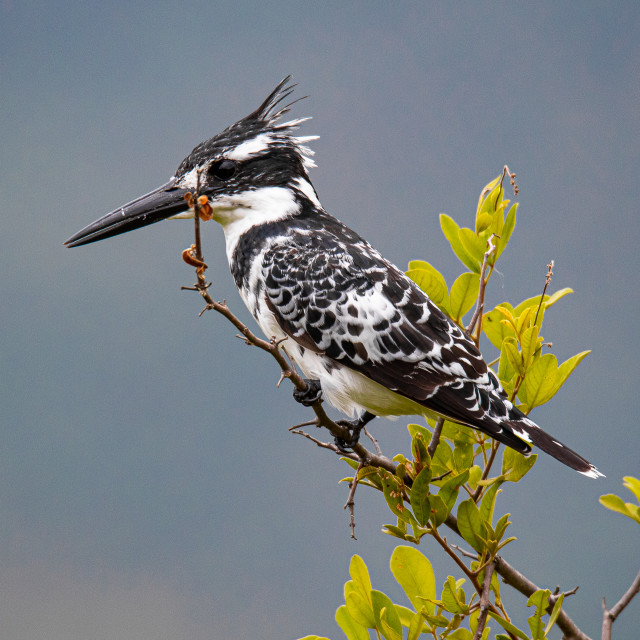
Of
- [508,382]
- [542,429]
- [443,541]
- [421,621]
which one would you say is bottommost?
[421,621]

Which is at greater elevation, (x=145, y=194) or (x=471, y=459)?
(x=145, y=194)

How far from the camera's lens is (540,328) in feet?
5.77

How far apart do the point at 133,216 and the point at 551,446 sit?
1350mm

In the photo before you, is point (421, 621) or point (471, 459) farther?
point (471, 459)

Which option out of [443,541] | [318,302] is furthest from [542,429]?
[318,302]

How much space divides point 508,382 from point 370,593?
2.11ft

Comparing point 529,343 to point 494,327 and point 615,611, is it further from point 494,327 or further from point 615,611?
point 615,611

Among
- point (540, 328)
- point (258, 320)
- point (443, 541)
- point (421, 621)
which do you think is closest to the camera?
point (421, 621)

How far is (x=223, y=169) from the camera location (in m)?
2.23

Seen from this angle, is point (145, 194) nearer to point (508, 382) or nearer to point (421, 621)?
point (508, 382)

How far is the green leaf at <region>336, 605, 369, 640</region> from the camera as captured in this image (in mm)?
1587

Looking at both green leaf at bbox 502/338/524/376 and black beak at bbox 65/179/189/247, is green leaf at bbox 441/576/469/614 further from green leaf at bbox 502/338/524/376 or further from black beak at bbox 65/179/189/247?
black beak at bbox 65/179/189/247

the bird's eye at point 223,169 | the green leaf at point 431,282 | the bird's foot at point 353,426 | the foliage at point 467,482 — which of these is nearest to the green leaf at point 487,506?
the foliage at point 467,482

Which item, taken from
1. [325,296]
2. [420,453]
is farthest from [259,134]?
[420,453]
